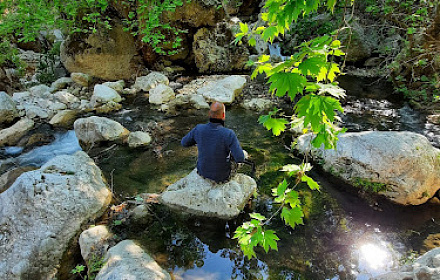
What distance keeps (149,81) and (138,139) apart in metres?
5.58

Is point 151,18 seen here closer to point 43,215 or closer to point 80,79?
point 80,79

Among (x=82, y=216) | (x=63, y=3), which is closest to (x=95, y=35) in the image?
(x=63, y=3)

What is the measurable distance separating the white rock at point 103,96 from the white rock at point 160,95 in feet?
4.55

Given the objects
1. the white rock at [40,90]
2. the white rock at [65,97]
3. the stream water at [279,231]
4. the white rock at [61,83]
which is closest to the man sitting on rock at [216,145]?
the stream water at [279,231]

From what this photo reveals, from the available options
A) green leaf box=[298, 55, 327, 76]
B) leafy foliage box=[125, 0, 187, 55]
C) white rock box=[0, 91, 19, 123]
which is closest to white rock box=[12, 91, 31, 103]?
white rock box=[0, 91, 19, 123]

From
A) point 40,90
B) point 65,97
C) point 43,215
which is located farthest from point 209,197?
point 40,90

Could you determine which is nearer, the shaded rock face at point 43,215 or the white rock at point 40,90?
the shaded rock face at point 43,215

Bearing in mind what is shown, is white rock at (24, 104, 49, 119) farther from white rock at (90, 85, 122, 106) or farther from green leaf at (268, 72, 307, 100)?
green leaf at (268, 72, 307, 100)

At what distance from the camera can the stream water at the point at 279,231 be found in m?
3.65

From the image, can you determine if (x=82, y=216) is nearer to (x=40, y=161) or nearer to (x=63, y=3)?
(x=40, y=161)

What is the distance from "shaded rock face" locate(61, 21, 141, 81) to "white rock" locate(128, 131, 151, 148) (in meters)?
6.57

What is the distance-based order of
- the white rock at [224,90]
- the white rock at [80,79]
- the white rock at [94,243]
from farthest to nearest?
the white rock at [80,79] → the white rock at [224,90] → the white rock at [94,243]

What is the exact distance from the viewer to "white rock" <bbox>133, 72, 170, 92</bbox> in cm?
1205

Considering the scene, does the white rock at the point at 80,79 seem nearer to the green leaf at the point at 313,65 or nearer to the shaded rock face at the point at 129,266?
the shaded rock face at the point at 129,266
